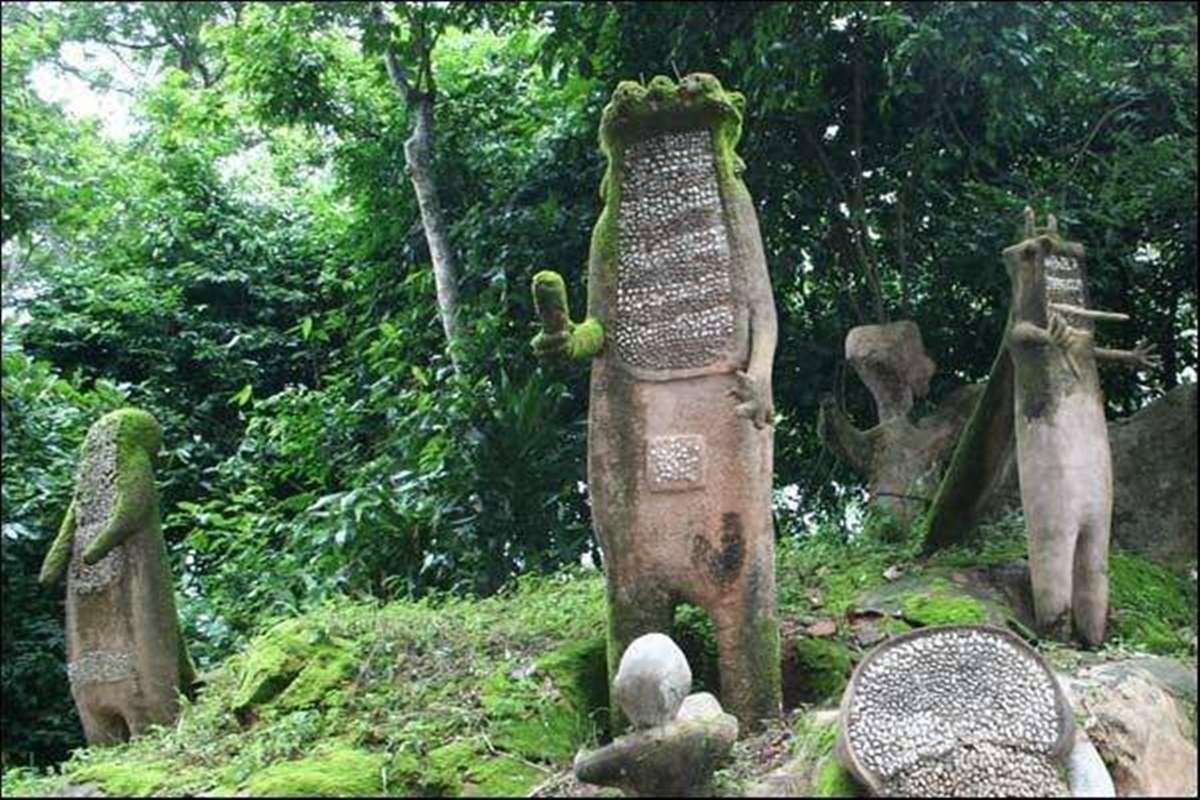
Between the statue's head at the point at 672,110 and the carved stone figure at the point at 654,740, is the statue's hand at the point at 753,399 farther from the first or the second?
the carved stone figure at the point at 654,740

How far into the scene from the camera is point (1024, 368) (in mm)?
6289

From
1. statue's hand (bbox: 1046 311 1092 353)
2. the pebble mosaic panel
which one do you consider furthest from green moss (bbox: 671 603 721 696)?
statue's hand (bbox: 1046 311 1092 353)

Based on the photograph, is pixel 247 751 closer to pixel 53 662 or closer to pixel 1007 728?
pixel 1007 728

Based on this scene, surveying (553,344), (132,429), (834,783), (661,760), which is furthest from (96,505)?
(834,783)

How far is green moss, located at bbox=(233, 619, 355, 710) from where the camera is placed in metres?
5.89

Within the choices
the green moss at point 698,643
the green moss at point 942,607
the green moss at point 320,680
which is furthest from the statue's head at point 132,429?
the green moss at point 942,607

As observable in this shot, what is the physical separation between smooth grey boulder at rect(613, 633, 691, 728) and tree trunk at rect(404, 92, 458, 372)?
227 inches

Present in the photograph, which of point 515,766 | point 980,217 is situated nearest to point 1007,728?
point 515,766

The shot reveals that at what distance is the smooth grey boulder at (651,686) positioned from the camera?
4.23 m

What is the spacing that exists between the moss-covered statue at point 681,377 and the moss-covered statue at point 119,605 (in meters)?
2.40

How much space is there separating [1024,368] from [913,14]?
3258 mm

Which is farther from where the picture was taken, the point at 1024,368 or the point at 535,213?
the point at 535,213

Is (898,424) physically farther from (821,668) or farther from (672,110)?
(672,110)

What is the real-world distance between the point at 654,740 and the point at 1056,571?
9.16ft
